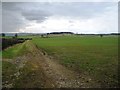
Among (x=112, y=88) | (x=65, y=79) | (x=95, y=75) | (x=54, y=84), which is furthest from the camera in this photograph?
(x=95, y=75)

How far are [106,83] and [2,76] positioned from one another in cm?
775

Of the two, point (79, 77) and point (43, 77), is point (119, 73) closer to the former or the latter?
point (79, 77)

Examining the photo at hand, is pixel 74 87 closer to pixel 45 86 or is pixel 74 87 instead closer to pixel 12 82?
pixel 45 86

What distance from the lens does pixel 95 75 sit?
16656 mm

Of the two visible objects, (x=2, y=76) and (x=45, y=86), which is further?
(x=2, y=76)

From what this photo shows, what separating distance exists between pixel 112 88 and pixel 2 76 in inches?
327

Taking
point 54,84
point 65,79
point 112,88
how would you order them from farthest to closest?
point 65,79 < point 54,84 < point 112,88

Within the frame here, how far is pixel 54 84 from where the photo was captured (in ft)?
45.7

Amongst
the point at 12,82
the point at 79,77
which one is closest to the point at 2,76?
the point at 12,82

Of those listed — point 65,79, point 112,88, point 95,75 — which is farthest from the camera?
point 95,75

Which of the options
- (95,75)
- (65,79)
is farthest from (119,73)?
(65,79)

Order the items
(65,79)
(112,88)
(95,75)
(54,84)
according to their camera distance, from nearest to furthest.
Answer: (112,88), (54,84), (65,79), (95,75)

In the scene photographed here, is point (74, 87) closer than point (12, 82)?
Yes

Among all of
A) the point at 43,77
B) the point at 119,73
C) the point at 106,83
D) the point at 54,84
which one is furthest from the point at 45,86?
the point at 119,73
